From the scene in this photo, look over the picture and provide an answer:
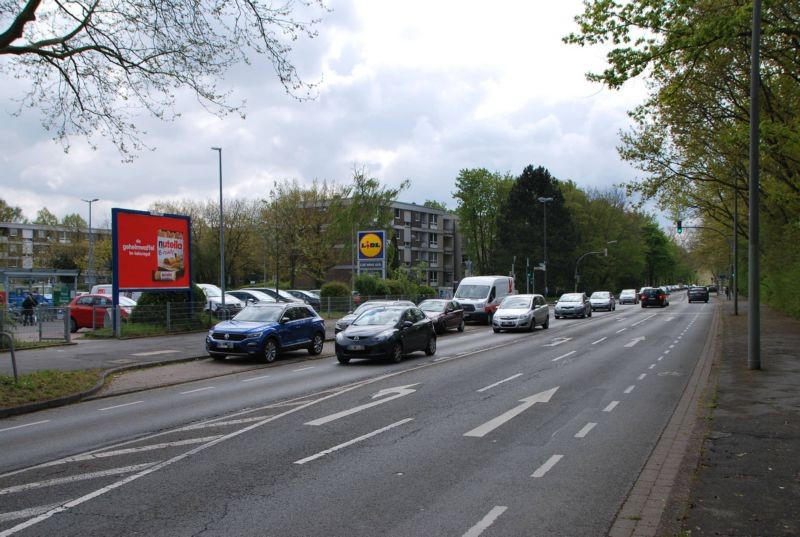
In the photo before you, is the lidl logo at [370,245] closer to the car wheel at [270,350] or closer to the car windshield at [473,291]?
the car windshield at [473,291]

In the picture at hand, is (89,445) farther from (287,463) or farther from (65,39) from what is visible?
(65,39)

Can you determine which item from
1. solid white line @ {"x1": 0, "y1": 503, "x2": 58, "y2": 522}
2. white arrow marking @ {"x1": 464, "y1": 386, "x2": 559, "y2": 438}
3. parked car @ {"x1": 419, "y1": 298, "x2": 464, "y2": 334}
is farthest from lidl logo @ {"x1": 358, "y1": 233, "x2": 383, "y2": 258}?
solid white line @ {"x1": 0, "y1": 503, "x2": 58, "y2": 522}

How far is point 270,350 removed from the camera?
18422mm

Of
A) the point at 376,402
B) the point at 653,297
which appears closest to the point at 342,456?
the point at 376,402

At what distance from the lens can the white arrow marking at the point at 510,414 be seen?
879 centimetres

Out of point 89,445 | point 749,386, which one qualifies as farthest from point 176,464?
point 749,386

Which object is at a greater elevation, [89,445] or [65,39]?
[65,39]

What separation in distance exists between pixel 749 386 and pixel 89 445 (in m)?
10.6

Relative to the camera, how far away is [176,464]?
282 inches

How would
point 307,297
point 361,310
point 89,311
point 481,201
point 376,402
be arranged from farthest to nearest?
point 481,201 < point 307,297 < point 89,311 < point 361,310 < point 376,402

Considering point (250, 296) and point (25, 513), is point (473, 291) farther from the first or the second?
point (25, 513)

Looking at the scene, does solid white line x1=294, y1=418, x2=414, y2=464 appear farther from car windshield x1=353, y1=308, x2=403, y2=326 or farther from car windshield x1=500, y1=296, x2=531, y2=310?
car windshield x1=500, y1=296, x2=531, y2=310

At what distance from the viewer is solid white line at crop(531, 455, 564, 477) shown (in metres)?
6.76

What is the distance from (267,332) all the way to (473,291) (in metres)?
18.6
